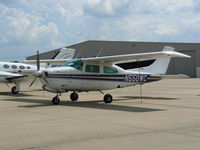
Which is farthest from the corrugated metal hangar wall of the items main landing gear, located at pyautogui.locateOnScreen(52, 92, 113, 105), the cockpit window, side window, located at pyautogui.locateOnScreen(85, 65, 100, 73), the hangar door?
the cockpit window

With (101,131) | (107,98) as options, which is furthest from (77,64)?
(101,131)

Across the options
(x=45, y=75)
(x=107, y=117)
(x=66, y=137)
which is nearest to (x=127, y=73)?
(x=45, y=75)

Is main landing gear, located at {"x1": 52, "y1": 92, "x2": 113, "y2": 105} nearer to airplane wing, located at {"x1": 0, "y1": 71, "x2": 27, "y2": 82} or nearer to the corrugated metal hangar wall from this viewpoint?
airplane wing, located at {"x1": 0, "y1": 71, "x2": 27, "y2": 82}

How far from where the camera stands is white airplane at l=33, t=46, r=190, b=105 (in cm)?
1462

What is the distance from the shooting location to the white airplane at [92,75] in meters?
14.6

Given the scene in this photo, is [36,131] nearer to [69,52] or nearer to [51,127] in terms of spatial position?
[51,127]

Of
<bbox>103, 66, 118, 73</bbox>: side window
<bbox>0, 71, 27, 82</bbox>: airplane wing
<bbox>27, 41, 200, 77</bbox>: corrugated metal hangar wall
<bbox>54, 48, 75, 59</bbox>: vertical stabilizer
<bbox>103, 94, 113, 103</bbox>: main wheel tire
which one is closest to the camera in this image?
<bbox>103, 94, 113, 103</bbox>: main wheel tire

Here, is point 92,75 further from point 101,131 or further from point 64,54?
point 64,54

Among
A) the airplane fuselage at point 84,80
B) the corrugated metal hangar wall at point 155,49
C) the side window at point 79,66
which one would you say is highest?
the corrugated metal hangar wall at point 155,49

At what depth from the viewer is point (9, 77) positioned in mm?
23828

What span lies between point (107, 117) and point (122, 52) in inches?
2292

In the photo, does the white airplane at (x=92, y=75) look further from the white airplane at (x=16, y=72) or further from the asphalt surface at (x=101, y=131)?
the white airplane at (x=16, y=72)

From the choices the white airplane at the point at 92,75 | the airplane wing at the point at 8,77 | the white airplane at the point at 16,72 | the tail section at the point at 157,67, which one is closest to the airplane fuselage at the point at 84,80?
the white airplane at the point at 92,75

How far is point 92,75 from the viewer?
15.6 meters
